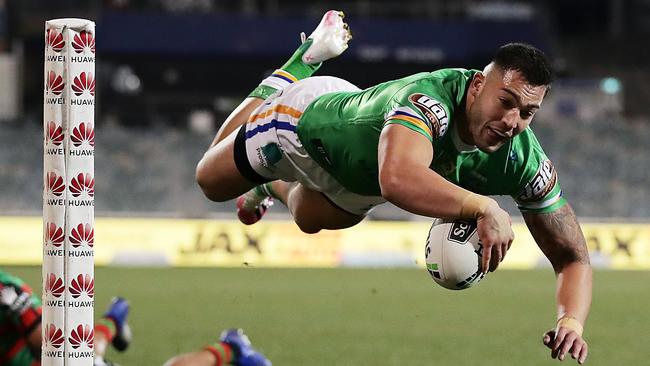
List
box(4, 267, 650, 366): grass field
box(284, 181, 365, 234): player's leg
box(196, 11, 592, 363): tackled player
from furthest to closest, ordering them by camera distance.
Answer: box(4, 267, 650, 366): grass field
box(284, 181, 365, 234): player's leg
box(196, 11, 592, 363): tackled player

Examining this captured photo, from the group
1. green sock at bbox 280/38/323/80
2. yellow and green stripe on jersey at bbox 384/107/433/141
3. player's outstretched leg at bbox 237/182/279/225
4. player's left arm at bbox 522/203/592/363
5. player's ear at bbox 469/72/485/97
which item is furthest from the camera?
player's outstretched leg at bbox 237/182/279/225

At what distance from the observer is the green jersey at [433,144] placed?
5.51 metres

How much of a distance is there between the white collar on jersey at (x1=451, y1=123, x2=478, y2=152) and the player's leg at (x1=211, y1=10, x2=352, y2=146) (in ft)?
6.44

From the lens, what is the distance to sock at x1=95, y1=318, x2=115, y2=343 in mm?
7051

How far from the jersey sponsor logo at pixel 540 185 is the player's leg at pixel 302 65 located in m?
1.94

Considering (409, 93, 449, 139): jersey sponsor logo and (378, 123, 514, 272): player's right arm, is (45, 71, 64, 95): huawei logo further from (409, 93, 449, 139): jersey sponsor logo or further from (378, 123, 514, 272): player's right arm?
(409, 93, 449, 139): jersey sponsor logo

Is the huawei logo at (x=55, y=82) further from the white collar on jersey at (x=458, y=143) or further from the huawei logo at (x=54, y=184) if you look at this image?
the white collar on jersey at (x=458, y=143)

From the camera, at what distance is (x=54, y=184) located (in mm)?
4734

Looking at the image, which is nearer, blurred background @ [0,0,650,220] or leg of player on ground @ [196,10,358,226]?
leg of player on ground @ [196,10,358,226]

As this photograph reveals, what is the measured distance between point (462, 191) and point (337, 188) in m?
1.87

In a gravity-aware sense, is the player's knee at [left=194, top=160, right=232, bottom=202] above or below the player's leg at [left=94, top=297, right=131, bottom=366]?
above

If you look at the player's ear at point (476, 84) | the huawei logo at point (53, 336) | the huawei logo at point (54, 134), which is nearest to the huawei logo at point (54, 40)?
the huawei logo at point (54, 134)

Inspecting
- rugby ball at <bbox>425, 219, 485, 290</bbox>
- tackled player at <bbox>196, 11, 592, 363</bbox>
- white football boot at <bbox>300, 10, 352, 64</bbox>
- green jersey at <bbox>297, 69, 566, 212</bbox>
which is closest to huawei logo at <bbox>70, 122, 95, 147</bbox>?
tackled player at <bbox>196, 11, 592, 363</bbox>

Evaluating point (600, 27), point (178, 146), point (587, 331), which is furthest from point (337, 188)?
point (600, 27)
